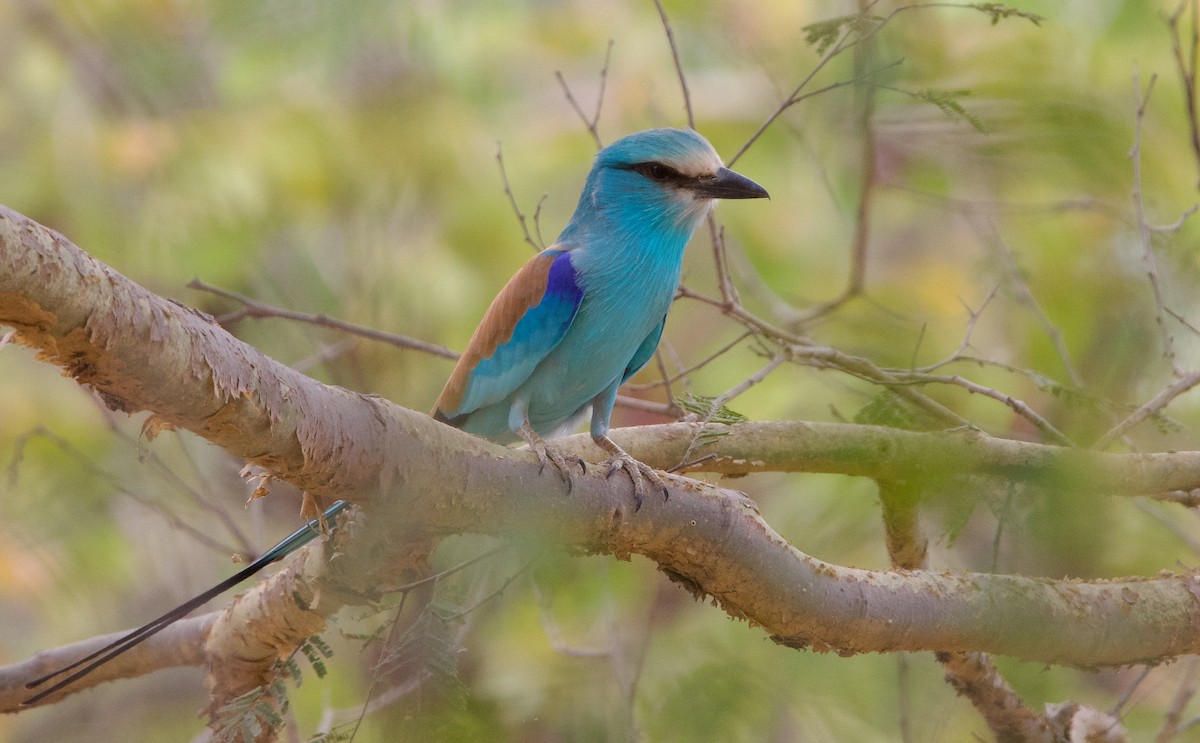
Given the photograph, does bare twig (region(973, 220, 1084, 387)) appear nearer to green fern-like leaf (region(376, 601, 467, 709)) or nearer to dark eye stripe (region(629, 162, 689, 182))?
dark eye stripe (region(629, 162, 689, 182))

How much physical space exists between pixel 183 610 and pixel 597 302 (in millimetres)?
1292

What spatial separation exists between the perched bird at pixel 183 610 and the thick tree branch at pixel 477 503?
0.07 m

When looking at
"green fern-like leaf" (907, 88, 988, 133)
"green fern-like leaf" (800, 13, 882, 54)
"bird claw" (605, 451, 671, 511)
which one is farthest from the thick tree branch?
"green fern-like leaf" (800, 13, 882, 54)

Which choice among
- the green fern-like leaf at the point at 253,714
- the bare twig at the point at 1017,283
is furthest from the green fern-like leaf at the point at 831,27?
the green fern-like leaf at the point at 253,714

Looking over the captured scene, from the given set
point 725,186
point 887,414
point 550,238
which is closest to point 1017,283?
point 725,186

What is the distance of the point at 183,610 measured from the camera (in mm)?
2168

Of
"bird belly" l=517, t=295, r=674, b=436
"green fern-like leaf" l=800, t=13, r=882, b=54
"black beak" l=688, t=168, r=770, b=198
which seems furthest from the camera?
"black beak" l=688, t=168, r=770, b=198

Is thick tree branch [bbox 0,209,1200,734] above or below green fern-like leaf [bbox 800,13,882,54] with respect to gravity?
below

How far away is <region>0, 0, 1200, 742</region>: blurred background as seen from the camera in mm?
2189

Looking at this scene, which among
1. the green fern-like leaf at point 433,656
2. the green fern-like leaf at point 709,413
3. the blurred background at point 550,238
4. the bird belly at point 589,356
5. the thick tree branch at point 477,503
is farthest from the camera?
the bird belly at point 589,356

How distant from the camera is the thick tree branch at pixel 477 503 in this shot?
139 cm

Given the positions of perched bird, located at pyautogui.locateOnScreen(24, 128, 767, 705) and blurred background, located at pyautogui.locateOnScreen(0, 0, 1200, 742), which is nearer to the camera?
blurred background, located at pyautogui.locateOnScreen(0, 0, 1200, 742)

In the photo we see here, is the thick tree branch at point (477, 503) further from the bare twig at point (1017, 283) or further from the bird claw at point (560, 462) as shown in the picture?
the bare twig at point (1017, 283)

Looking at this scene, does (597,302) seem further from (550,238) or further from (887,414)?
(550,238)
